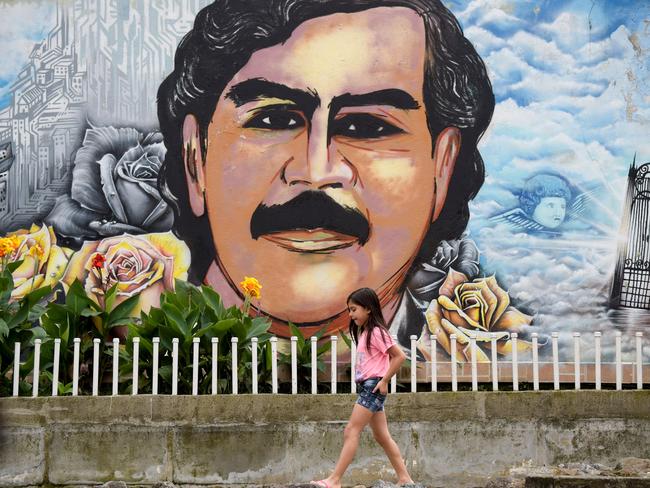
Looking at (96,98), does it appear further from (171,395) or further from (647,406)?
(647,406)

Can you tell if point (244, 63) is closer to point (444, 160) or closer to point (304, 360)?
point (444, 160)

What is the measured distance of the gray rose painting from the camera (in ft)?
34.9

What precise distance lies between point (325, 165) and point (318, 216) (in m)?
0.52

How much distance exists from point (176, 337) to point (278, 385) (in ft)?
3.68

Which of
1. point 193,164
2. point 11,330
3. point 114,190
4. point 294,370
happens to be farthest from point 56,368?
point 193,164

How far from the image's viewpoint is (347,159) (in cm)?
1052

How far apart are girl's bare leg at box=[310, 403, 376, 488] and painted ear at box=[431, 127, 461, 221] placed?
3794mm

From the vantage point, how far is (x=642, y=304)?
406 inches

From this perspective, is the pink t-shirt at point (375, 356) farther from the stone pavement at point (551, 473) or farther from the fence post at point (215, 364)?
the fence post at point (215, 364)

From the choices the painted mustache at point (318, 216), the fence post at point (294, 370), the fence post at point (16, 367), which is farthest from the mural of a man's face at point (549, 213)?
the fence post at point (16, 367)

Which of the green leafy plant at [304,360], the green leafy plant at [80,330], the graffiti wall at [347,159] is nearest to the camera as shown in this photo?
the green leafy plant at [80,330]

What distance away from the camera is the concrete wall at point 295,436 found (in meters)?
8.02

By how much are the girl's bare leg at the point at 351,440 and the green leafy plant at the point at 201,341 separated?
6.20ft

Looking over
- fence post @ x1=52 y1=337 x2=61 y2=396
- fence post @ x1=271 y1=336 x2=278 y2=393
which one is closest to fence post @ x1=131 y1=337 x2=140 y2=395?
fence post @ x1=52 y1=337 x2=61 y2=396
